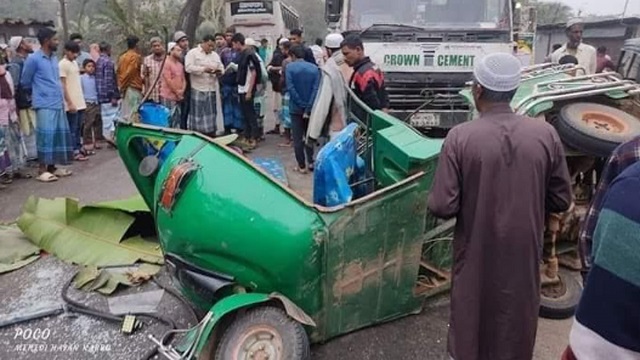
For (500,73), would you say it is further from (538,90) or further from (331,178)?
(538,90)

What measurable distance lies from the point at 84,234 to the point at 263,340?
7.84 feet

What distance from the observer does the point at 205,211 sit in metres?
3.12

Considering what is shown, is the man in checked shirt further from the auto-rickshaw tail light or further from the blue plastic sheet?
the auto-rickshaw tail light

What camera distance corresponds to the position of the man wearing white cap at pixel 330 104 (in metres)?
5.87

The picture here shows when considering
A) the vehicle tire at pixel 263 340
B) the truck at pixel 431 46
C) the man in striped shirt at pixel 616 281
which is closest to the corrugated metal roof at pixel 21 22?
the truck at pixel 431 46

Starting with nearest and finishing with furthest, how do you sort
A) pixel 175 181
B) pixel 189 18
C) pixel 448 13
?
pixel 175 181 < pixel 448 13 < pixel 189 18

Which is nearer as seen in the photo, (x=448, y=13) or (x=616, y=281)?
(x=616, y=281)

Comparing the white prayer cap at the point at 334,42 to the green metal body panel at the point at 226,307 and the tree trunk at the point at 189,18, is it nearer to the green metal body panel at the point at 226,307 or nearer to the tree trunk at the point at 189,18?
the green metal body panel at the point at 226,307

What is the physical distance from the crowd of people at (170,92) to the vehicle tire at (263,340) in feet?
9.99

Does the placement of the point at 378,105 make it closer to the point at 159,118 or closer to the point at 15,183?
the point at 159,118

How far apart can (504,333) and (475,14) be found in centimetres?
573

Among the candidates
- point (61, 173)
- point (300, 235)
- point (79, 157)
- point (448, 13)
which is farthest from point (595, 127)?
point (79, 157)

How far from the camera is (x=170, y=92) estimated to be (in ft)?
29.1

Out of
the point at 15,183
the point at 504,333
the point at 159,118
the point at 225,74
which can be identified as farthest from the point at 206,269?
the point at 225,74
